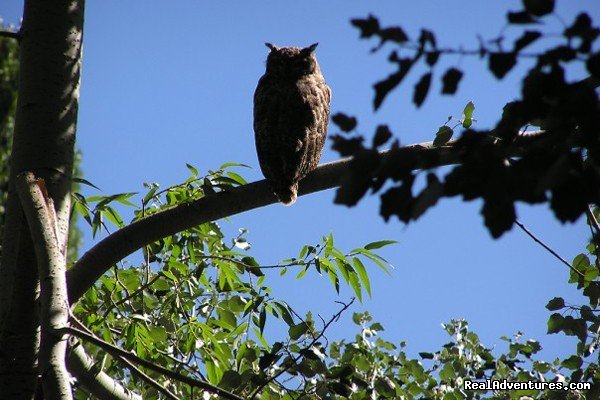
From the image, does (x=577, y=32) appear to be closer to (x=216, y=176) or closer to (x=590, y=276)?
(x=590, y=276)

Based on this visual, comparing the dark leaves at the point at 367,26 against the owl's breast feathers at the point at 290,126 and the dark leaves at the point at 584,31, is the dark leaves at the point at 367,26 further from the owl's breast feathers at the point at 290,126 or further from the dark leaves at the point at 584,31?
the owl's breast feathers at the point at 290,126

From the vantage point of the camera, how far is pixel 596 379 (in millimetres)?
2551

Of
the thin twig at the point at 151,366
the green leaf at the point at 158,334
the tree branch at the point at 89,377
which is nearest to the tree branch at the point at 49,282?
the thin twig at the point at 151,366

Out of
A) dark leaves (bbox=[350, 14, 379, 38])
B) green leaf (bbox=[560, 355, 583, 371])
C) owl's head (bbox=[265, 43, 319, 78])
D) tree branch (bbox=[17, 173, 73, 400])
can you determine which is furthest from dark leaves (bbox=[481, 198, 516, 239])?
owl's head (bbox=[265, 43, 319, 78])

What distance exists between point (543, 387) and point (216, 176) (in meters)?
1.61

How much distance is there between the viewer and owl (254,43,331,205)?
3.03 metres

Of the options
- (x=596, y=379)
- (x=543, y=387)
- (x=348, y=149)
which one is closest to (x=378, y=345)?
(x=543, y=387)

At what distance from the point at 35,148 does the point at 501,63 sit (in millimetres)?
1691

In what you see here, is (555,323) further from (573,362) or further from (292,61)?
(292,61)

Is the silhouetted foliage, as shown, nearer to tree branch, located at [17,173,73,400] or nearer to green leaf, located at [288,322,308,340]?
tree branch, located at [17,173,73,400]

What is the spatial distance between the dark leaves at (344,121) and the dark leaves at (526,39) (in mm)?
285

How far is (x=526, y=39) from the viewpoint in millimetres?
1145

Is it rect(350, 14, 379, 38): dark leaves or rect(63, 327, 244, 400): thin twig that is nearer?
rect(350, 14, 379, 38): dark leaves

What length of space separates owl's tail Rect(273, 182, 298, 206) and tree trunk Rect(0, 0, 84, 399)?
74 cm
